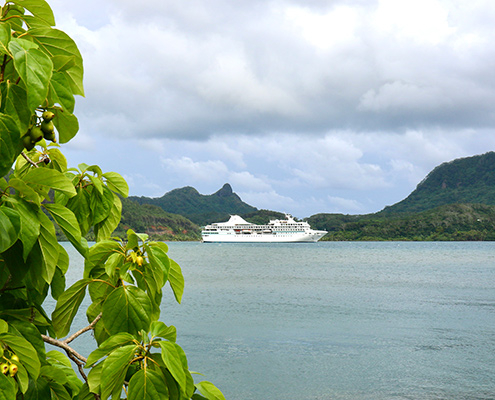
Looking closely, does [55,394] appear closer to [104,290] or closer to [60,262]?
[104,290]

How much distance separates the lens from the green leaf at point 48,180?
94 cm

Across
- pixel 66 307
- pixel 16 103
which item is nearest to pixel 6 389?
pixel 66 307

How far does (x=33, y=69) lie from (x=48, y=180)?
0.25m

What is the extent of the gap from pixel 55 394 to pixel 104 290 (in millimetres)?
298

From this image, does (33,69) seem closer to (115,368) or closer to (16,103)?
(16,103)

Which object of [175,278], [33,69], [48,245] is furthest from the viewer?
[175,278]

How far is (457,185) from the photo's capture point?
185 m

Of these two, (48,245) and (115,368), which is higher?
(48,245)

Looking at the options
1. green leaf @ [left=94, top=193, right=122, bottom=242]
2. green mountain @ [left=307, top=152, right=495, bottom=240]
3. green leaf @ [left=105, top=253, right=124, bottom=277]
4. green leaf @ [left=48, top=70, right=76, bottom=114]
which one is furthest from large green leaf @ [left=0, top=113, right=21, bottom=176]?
green mountain @ [left=307, top=152, right=495, bottom=240]

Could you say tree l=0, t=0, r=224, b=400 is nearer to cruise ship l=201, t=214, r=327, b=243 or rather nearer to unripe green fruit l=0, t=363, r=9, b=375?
unripe green fruit l=0, t=363, r=9, b=375

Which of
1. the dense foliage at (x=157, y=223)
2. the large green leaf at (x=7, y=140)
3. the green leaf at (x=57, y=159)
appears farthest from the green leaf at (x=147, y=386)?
the dense foliage at (x=157, y=223)

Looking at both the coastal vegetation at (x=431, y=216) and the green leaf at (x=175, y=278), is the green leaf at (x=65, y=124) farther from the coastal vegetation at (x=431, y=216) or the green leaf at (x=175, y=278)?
the coastal vegetation at (x=431, y=216)

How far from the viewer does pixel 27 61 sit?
0.79 meters

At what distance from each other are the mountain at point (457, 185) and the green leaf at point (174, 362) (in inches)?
7112
